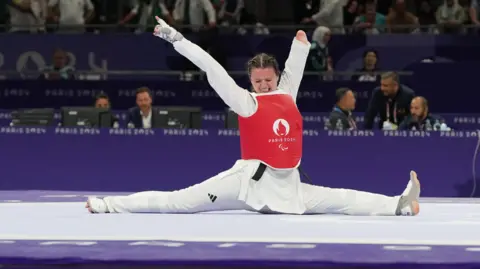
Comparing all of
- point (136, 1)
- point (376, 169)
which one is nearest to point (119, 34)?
point (136, 1)

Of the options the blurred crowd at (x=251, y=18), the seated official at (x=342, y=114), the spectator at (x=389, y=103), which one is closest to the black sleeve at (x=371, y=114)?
the spectator at (x=389, y=103)

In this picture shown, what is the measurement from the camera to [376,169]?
11742 millimetres

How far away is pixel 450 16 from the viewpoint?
53.5ft

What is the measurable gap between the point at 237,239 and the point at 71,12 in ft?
39.4

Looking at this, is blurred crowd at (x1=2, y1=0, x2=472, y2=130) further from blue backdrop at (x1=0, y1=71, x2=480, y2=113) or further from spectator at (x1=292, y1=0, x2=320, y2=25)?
blue backdrop at (x1=0, y1=71, x2=480, y2=113)

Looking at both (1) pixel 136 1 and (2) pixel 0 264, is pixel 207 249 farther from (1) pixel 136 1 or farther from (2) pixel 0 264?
A: (1) pixel 136 1

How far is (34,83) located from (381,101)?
5590 millimetres

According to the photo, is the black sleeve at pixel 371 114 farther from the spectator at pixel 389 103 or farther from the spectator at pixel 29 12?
the spectator at pixel 29 12

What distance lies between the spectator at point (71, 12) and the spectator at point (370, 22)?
14.2ft

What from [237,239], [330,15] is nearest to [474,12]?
[330,15]

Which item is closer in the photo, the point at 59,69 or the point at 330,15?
the point at 59,69

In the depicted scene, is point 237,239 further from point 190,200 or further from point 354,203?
point 354,203

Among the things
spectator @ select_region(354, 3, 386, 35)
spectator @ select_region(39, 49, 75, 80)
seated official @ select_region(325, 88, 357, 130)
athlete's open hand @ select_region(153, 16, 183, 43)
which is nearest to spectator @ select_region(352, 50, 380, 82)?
spectator @ select_region(354, 3, 386, 35)

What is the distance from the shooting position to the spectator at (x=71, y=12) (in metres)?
16.8
